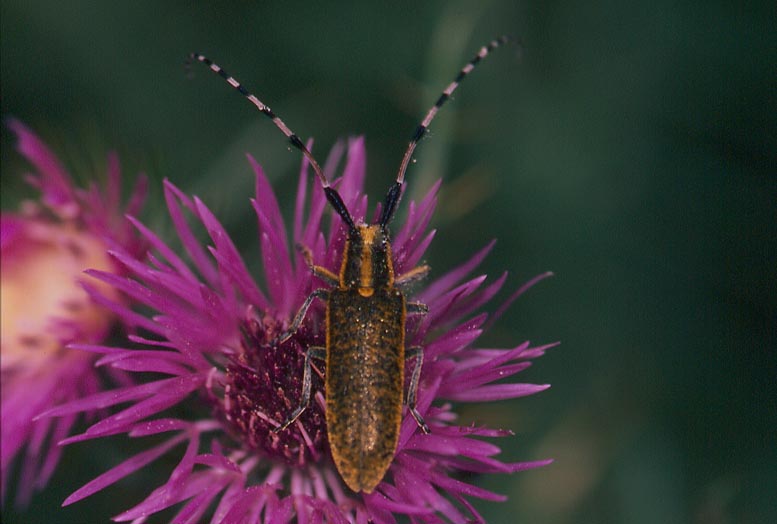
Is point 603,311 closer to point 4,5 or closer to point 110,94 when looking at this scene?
point 110,94

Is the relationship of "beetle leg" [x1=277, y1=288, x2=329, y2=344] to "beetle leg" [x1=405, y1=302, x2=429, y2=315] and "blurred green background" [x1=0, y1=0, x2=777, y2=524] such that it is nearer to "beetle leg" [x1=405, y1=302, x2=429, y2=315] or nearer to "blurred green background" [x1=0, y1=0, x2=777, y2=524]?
"beetle leg" [x1=405, y1=302, x2=429, y2=315]

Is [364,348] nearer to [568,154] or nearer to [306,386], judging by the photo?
[306,386]

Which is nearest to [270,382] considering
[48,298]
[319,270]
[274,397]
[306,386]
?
[274,397]

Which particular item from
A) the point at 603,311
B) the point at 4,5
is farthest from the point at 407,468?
the point at 4,5

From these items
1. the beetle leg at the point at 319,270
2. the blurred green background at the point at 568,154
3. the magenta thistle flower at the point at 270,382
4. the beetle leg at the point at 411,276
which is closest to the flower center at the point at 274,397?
the magenta thistle flower at the point at 270,382

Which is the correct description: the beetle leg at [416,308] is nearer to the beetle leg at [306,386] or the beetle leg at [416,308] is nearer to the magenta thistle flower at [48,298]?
the beetle leg at [306,386]
